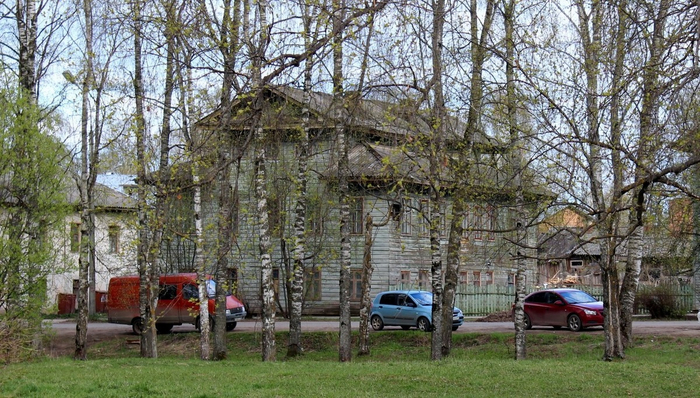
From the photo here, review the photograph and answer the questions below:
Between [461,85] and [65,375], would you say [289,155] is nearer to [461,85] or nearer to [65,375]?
[461,85]

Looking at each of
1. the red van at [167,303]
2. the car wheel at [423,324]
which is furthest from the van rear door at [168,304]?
the car wheel at [423,324]

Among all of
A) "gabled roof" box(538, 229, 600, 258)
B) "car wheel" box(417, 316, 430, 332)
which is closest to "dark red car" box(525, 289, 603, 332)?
"gabled roof" box(538, 229, 600, 258)

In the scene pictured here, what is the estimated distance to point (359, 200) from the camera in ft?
105

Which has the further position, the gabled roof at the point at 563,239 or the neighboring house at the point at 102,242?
Result: the neighboring house at the point at 102,242

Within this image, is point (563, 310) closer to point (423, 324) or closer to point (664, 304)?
point (423, 324)

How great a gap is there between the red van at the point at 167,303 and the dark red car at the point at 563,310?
478 inches

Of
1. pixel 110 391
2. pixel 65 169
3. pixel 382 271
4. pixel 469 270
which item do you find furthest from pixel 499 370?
pixel 469 270

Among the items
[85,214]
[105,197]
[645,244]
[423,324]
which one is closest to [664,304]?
[645,244]

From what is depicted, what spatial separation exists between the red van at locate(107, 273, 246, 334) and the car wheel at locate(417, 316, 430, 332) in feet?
25.1

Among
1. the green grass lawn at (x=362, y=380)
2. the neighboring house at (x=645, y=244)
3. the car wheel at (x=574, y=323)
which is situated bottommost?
the car wheel at (x=574, y=323)

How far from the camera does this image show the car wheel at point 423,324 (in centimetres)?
3080

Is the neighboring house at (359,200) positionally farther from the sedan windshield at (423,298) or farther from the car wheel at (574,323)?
the car wheel at (574,323)

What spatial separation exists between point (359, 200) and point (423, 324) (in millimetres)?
5634

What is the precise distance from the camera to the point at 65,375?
1530 cm
